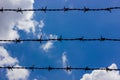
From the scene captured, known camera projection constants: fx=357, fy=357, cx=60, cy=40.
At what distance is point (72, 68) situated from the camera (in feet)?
40.0

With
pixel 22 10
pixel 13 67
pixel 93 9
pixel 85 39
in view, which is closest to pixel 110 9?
pixel 93 9

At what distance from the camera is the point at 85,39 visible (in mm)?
12281

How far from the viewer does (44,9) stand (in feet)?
41.9

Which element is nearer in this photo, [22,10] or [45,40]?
[45,40]

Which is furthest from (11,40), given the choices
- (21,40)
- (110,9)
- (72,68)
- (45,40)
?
(110,9)

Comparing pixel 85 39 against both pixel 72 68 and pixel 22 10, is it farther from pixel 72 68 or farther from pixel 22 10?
pixel 22 10

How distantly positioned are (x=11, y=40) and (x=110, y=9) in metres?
3.63

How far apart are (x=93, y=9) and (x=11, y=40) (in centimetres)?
302

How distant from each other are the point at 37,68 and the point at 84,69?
1.61 meters

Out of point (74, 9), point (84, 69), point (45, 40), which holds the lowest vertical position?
point (84, 69)

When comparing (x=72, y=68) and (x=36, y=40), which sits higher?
(x=36, y=40)

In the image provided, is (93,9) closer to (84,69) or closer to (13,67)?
(84,69)

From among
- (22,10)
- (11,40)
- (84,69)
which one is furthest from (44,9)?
(84,69)

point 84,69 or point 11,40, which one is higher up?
point 11,40
